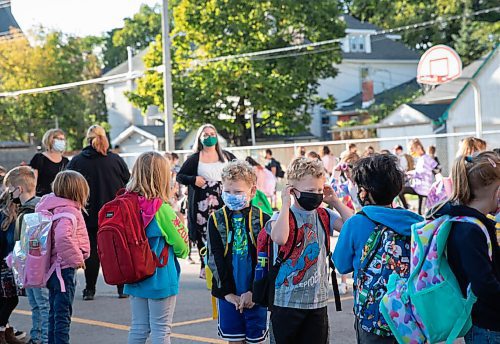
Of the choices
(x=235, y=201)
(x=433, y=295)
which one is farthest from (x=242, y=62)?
(x=433, y=295)

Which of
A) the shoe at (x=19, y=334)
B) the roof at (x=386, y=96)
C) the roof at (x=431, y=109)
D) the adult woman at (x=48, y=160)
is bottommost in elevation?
the shoe at (x=19, y=334)

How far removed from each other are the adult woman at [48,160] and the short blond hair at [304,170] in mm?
5919

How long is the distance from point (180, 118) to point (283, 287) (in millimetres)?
37849

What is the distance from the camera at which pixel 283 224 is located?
5.31 metres

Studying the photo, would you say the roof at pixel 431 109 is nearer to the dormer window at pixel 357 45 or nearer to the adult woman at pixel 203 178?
the dormer window at pixel 357 45

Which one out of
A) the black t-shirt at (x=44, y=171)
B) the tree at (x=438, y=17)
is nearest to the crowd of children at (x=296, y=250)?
the black t-shirt at (x=44, y=171)

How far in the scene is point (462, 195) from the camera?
436cm

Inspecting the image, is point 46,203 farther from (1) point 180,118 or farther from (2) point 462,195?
(1) point 180,118

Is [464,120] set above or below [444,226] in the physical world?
above

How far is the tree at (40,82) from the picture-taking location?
57.5 meters

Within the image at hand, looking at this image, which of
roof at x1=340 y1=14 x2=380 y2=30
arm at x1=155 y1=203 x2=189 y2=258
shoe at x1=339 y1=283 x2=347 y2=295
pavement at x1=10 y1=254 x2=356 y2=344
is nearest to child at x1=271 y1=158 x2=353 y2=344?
arm at x1=155 y1=203 x2=189 y2=258

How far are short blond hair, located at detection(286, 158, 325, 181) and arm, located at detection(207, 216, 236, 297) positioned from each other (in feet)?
2.82

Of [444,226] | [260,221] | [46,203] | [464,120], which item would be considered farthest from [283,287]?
[464,120]

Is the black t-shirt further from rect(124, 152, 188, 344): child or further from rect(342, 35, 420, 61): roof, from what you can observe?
rect(342, 35, 420, 61): roof
